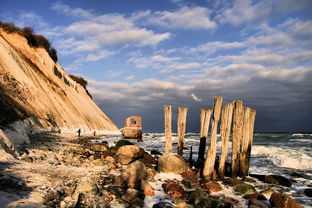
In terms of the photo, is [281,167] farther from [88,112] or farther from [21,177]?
[88,112]

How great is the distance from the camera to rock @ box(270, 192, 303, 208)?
638 centimetres

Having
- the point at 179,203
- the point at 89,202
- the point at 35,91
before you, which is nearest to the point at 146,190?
the point at 179,203

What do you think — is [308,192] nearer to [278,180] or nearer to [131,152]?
[278,180]

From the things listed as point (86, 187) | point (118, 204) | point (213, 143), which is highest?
point (213, 143)

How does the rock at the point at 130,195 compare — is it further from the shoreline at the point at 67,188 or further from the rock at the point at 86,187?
the rock at the point at 86,187

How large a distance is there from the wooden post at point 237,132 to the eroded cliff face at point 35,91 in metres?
13.8

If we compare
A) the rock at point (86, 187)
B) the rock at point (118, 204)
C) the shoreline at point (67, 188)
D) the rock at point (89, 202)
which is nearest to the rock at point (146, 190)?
the shoreline at point (67, 188)

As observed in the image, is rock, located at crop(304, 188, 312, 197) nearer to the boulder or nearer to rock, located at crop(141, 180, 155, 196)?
rock, located at crop(141, 180, 155, 196)

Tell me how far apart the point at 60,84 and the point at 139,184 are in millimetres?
36806

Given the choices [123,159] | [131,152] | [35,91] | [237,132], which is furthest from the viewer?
[35,91]

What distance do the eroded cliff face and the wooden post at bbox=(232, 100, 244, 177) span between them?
13.8m

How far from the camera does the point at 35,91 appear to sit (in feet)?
91.1

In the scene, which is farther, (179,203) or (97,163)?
(97,163)

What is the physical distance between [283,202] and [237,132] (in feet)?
13.1
